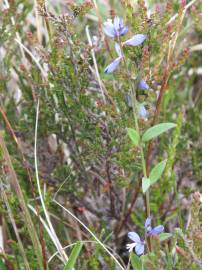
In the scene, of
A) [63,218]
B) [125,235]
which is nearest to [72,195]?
[63,218]

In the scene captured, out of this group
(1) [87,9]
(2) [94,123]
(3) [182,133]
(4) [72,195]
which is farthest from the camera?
(3) [182,133]

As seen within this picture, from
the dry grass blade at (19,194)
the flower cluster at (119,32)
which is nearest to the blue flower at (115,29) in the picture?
the flower cluster at (119,32)

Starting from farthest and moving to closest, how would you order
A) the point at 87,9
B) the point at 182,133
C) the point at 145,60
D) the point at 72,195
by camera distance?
the point at 182,133 < the point at 72,195 < the point at 87,9 < the point at 145,60

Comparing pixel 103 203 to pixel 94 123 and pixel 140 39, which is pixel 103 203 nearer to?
pixel 94 123

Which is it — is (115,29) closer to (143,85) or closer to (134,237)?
(143,85)

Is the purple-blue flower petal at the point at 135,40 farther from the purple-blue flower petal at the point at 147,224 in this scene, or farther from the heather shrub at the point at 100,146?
the purple-blue flower petal at the point at 147,224

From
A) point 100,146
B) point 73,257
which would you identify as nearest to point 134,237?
point 73,257

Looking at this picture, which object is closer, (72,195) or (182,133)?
(72,195)

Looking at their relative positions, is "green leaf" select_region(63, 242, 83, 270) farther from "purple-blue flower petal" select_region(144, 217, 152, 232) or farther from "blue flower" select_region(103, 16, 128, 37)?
"blue flower" select_region(103, 16, 128, 37)

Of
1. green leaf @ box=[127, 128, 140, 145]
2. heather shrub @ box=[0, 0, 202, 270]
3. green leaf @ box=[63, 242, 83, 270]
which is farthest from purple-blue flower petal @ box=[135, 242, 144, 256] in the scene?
green leaf @ box=[127, 128, 140, 145]

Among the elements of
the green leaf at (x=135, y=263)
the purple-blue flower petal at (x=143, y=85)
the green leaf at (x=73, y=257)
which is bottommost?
the green leaf at (x=135, y=263)

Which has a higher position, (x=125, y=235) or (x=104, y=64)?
(x=104, y=64)
